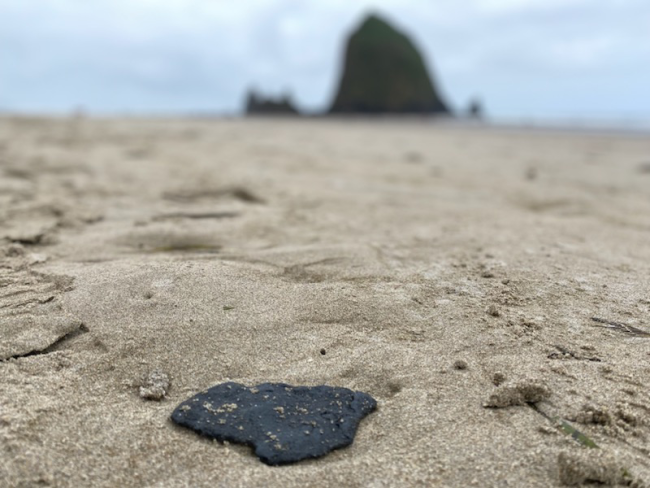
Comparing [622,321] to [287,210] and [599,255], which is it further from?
[287,210]

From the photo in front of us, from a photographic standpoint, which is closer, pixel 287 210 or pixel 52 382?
pixel 52 382

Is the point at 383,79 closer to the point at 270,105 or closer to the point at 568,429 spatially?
the point at 270,105

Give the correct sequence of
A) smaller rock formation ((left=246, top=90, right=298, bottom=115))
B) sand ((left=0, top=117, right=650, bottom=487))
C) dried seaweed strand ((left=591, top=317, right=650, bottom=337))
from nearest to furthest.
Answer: sand ((left=0, top=117, right=650, bottom=487)), dried seaweed strand ((left=591, top=317, right=650, bottom=337)), smaller rock formation ((left=246, top=90, right=298, bottom=115))

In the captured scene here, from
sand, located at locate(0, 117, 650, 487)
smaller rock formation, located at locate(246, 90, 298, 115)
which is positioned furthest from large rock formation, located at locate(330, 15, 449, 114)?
sand, located at locate(0, 117, 650, 487)

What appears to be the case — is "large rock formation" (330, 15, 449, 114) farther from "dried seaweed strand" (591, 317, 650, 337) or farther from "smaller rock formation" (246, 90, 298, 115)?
"dried seaweed strand" (591, 317, 650, 337)

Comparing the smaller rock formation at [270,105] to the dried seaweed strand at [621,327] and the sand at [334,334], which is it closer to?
the sand at [334,334]

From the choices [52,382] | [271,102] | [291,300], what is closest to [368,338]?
[291,300]

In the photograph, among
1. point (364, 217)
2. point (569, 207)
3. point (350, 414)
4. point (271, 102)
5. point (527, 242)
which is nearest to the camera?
point (350, 414)
